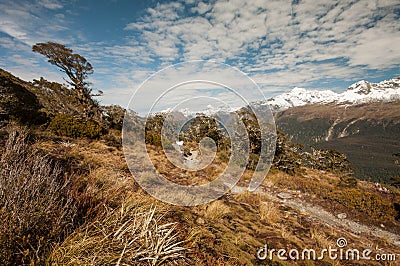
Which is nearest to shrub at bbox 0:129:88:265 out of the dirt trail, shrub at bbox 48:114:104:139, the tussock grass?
the tussock grass

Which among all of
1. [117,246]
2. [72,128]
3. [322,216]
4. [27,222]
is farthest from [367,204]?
[72,128]

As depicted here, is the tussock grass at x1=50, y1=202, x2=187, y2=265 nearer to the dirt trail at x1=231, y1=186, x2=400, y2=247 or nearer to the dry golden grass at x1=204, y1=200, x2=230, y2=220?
the dry golden grass at x1=204, y1=200, x2=230, y2=220

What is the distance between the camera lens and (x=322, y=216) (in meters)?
10.5

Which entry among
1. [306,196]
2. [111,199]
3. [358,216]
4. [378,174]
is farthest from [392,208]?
[378,174]

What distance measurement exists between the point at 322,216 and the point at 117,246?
1066 centimetres

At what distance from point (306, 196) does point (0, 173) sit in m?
14.6

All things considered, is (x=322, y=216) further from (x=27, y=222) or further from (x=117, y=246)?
(x=27, y=222)

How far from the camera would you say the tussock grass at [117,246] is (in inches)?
104

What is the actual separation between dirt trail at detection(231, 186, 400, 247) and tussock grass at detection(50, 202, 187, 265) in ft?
26.3

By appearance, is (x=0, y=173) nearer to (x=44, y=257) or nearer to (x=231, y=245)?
(x=44, y=257)

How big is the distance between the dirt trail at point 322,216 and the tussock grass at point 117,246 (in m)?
8.02

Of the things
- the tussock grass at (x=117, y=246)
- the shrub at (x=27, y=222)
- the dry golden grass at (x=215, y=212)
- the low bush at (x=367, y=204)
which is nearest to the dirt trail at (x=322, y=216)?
the low bush at (x=367, y=204)

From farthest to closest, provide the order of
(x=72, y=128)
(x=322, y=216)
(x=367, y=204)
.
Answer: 1. (x=72, y=128)
2. (x=367, y=204)
3. (x=322, y=216)

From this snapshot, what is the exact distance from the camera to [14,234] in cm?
239
